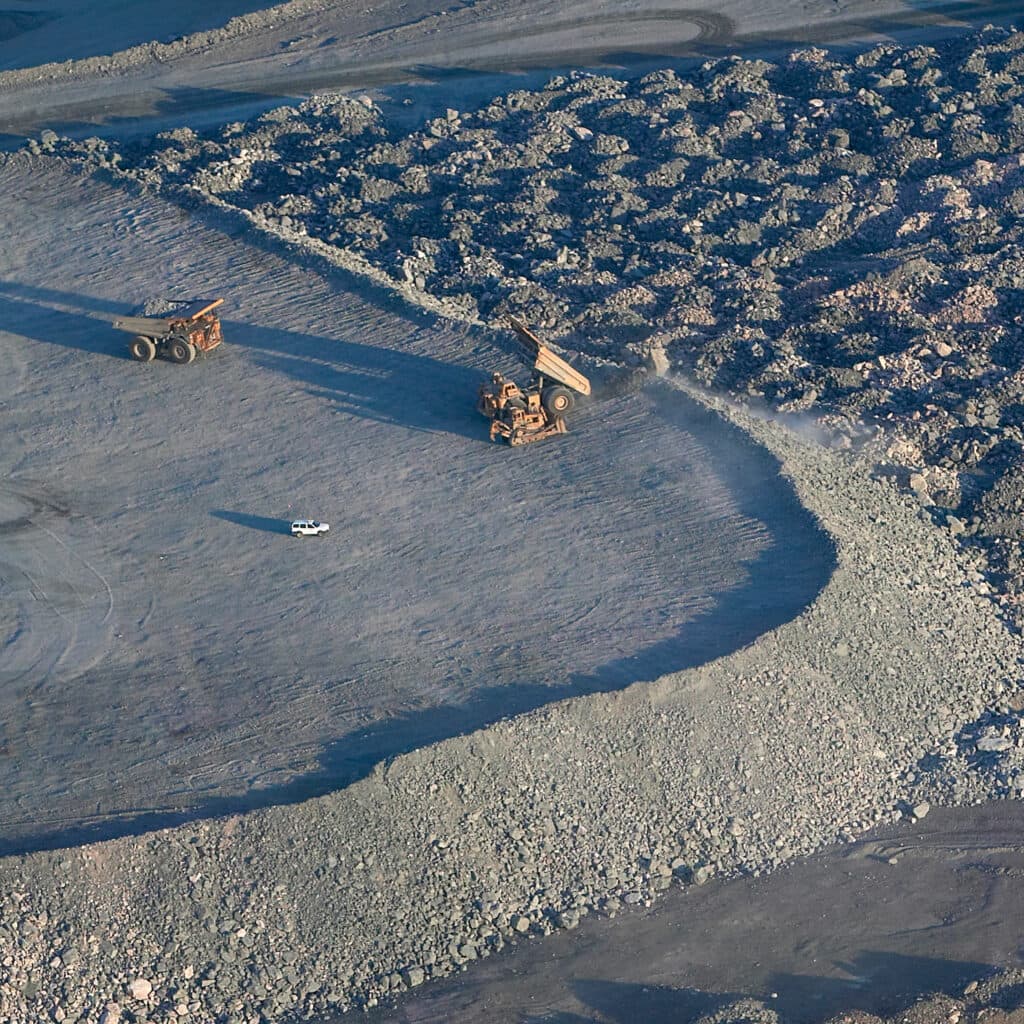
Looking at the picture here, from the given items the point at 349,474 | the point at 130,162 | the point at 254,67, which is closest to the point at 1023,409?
the point at 349,474

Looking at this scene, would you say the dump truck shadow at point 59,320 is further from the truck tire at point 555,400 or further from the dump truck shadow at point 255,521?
the truck tire at point 555,400

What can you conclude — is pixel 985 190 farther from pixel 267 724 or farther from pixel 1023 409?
pixel 267 724

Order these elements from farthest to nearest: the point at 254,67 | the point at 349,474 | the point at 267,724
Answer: the point at 254,67
the point at 349,474
the point at 267,724

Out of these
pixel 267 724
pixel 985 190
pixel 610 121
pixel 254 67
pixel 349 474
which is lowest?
pixel 267 724

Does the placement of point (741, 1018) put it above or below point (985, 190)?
below

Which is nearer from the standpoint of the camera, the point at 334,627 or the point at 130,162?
the point at 334,627

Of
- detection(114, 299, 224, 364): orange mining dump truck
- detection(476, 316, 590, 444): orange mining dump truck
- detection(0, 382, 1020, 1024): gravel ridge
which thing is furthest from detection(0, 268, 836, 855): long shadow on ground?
detection(476, 316, 590, 444): orange mining dump truck

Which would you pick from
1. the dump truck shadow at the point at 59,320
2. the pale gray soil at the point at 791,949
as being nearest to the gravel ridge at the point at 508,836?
the pale gray soil at the point at 791,949

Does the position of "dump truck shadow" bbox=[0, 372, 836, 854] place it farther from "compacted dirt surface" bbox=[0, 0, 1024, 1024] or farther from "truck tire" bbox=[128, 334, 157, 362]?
"truck tire" bbox=[128, 334, 157, 362]
